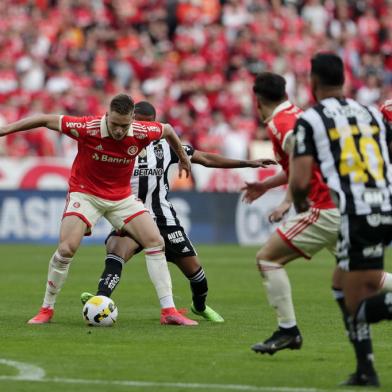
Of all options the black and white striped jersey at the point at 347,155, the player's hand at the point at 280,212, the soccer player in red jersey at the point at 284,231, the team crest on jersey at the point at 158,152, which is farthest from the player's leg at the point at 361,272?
Answer: the team crest on jersey at the point at 158,152

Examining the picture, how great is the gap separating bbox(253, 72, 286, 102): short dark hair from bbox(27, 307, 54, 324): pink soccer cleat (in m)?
3.50

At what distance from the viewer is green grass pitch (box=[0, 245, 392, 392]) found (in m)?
7.75

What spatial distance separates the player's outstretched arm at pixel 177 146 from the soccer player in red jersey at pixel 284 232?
222cm

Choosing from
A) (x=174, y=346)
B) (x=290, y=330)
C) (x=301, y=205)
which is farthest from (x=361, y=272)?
(x=174, y=346)

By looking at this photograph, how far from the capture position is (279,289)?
28.5 feet

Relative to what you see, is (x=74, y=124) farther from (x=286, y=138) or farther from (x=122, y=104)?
(x=286, y=138)

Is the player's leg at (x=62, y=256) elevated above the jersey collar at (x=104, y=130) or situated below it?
below

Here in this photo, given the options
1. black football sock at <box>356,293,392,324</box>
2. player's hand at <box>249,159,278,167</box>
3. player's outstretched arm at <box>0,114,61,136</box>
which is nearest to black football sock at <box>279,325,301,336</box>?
black football sock at <box>356,293,392,324</box>

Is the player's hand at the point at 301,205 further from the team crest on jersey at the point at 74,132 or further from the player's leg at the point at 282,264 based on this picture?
the team crest on jersey at the point at 74,132

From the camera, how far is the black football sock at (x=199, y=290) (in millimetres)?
11875

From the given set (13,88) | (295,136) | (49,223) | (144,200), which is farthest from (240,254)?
(295,136)

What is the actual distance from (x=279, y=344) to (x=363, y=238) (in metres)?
1.45

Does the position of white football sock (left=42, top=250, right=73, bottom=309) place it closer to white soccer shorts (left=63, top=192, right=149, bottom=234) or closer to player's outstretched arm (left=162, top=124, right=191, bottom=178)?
white soccer shorts (left=63, top=192, right=149, bottom=234)

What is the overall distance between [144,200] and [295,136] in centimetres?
459
